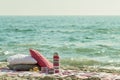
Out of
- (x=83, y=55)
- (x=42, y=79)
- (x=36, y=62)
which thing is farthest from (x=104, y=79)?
(x=83, y=55)

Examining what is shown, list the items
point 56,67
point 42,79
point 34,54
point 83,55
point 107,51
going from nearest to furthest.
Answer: point 42,79 → point 56,67 → point 34,54 → point 83,55 → point 107,51

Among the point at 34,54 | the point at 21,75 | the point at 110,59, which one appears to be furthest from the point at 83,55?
the point at 21,75

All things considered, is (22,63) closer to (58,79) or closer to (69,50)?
(58,79)

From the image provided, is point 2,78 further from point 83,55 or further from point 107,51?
point 107,51

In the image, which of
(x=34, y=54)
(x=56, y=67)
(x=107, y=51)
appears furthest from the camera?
(x=107, y=51)

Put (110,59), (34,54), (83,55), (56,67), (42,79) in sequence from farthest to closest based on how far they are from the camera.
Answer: (83,55) < (110,59) < (34,54) < (56,67) < (42,79)

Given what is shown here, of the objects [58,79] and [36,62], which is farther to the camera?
[36,62]

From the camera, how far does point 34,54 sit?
73.9 ft

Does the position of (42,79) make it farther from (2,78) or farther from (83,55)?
(83,55)

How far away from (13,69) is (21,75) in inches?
79.9

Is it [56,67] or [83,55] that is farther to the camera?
[83,55]

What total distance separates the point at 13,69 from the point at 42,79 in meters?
3.37

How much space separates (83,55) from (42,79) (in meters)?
18.0

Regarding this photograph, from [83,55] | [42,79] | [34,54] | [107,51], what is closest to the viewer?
[42,79]
